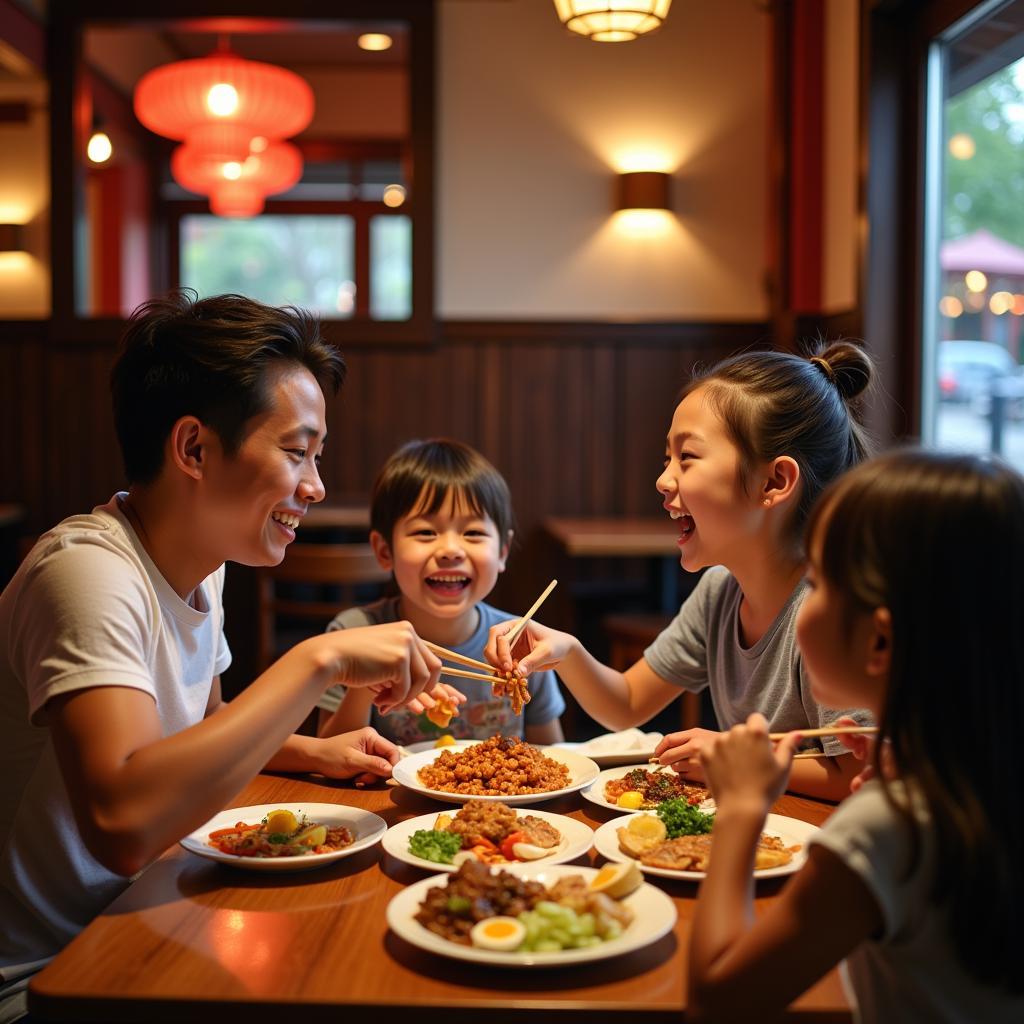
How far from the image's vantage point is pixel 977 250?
349cm

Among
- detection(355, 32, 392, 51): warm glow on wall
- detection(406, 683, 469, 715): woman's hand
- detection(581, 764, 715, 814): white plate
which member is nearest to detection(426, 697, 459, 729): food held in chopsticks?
detection(406, 683, 469, 715): woman's hand

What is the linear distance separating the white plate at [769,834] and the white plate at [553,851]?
2cm

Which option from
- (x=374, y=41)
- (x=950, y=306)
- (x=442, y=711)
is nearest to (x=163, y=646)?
(x=442, y=711)

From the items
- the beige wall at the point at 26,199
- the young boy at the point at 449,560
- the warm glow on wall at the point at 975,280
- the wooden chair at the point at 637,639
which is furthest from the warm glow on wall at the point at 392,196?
the young boy at the point at 449,560

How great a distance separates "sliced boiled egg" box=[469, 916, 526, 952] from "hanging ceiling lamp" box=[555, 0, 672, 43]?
3.19 m

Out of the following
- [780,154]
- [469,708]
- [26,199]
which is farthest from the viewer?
[26,199]

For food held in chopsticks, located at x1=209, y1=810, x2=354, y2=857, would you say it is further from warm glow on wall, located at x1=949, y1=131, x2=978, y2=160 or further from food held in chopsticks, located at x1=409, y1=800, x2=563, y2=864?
warm glow on wall, located at x1=949, y1=131, x2=978, y2=160

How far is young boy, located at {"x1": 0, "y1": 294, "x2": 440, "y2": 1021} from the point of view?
47.0 inches

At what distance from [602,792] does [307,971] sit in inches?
24.9

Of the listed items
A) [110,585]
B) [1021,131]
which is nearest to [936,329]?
[1021,131]

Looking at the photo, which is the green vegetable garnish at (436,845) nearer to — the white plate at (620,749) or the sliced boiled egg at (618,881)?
the sliced boiled egg at (618,881)

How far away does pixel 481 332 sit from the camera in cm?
536

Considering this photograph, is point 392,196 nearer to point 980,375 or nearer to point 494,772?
point 980,375

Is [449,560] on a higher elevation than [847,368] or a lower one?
lower
